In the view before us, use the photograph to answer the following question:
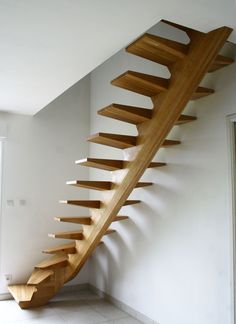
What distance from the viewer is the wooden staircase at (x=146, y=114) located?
2.30 m

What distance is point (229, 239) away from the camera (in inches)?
103

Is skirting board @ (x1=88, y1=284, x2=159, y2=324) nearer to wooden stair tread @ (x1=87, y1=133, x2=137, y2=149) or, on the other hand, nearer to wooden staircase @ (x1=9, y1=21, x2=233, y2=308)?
wooden staircase @ (x1=9, y1=21, x2=233, y2=308)

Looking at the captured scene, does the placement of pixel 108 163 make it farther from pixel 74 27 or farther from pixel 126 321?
pixel 126 321

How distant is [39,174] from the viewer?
463 cm

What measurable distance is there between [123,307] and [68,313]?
0.66 meters

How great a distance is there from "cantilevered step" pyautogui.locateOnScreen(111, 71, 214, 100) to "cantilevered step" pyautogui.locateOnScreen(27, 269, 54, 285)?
263 centimetres

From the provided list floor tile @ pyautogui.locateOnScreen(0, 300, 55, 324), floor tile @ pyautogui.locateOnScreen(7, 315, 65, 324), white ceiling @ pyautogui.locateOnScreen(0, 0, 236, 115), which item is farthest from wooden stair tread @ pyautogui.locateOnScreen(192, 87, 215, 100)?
floor tile @ pyautogui.locateOnScreen(0, 300, 55, 324)

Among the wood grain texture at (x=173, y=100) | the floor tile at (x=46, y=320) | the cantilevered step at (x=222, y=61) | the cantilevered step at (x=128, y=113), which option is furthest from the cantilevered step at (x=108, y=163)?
the floor tile at (x=46, y=320)

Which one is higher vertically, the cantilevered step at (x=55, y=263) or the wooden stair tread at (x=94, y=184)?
the wooden stair tread at (x=94, y=184)

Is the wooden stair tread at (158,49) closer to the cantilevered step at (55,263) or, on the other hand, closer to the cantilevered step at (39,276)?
the cantilevered step at (55,263)

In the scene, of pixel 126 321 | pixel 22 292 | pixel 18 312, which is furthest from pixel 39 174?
pixel 126 321

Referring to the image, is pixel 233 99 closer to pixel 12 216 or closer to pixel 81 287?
pixel 12 216

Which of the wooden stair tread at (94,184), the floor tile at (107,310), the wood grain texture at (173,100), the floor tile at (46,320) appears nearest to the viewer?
the wood grain texture at (173,100)

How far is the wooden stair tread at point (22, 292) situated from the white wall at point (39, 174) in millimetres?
180
